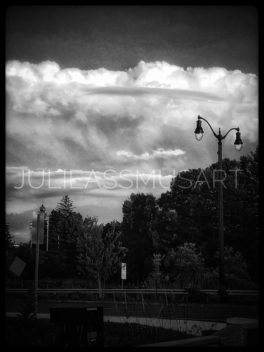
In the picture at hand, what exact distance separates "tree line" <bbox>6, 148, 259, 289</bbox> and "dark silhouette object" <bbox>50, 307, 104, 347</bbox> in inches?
932

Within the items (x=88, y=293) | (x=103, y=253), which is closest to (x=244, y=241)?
(x=103, y=253)

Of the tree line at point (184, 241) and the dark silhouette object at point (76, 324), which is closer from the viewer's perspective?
the dark silhouette object at point (76, 324)

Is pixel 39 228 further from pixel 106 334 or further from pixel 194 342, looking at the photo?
pixel 194 342

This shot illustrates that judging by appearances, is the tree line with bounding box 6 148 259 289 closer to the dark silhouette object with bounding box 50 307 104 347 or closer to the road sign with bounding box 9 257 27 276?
the road sign with bounding box 9 257 27 276

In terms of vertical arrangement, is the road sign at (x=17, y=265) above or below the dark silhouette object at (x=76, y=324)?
above

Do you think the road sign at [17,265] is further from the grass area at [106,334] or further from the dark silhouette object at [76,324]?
the dark silhouette object at [76,324]

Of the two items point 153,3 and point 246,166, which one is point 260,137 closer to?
Result: point 153,3

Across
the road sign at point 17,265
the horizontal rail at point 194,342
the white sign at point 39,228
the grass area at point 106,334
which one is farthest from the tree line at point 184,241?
the horizontal rail at point 194,342

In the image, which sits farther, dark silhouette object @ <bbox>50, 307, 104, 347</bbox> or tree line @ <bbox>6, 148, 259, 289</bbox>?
tree line @ <bbox>6, 148, 259, 289</bbox>

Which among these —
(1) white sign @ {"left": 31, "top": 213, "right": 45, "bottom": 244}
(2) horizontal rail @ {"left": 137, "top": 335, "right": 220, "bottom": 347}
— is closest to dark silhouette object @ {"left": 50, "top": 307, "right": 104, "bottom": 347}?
(2) horizontal rail @ {"left": 137, "top": 335, "right": 220, "bottom": 347}

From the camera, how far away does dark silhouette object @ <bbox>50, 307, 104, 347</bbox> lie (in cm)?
864

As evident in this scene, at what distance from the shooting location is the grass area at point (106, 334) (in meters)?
9.73

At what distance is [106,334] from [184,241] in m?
31.4

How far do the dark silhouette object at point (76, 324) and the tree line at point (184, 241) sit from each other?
23.7m
